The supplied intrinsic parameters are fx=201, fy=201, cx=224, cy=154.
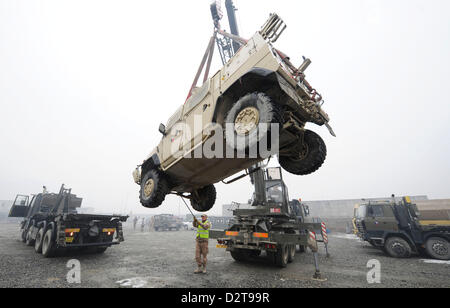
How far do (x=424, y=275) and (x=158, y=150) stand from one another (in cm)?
822

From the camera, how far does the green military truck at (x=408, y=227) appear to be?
8.17 metres

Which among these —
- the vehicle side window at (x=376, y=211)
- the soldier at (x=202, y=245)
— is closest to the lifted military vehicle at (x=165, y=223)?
the soldier at (x=202, y=245)

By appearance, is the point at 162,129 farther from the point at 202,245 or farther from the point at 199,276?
the point at 199,276

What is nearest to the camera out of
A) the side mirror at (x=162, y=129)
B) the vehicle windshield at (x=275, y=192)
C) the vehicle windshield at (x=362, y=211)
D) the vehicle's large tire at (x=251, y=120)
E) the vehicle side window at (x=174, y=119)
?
the vehicle's large tire at (x=251, y=120)

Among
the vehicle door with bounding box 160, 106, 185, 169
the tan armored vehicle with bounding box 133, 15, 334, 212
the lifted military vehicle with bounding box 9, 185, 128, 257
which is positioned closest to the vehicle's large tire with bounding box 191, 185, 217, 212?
the tan armored vehicle with bounding box 133, 15, 334, 212

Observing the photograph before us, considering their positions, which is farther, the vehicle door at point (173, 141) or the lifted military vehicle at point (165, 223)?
the lifted military vehicle at point (165, 223)

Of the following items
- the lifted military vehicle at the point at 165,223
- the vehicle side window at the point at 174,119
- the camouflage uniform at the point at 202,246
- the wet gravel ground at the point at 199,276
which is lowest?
the wet gravel ground at the point at 199,276

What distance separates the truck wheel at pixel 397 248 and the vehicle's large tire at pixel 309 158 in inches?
327

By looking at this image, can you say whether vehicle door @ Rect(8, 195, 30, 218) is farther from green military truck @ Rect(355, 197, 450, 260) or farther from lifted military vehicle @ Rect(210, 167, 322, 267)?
green military truck @ Rect(355, 197, 450, 260)

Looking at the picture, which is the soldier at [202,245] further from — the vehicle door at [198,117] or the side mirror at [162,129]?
the vehicle door at [198,117]

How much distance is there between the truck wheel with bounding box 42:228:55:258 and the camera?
6973 mm
